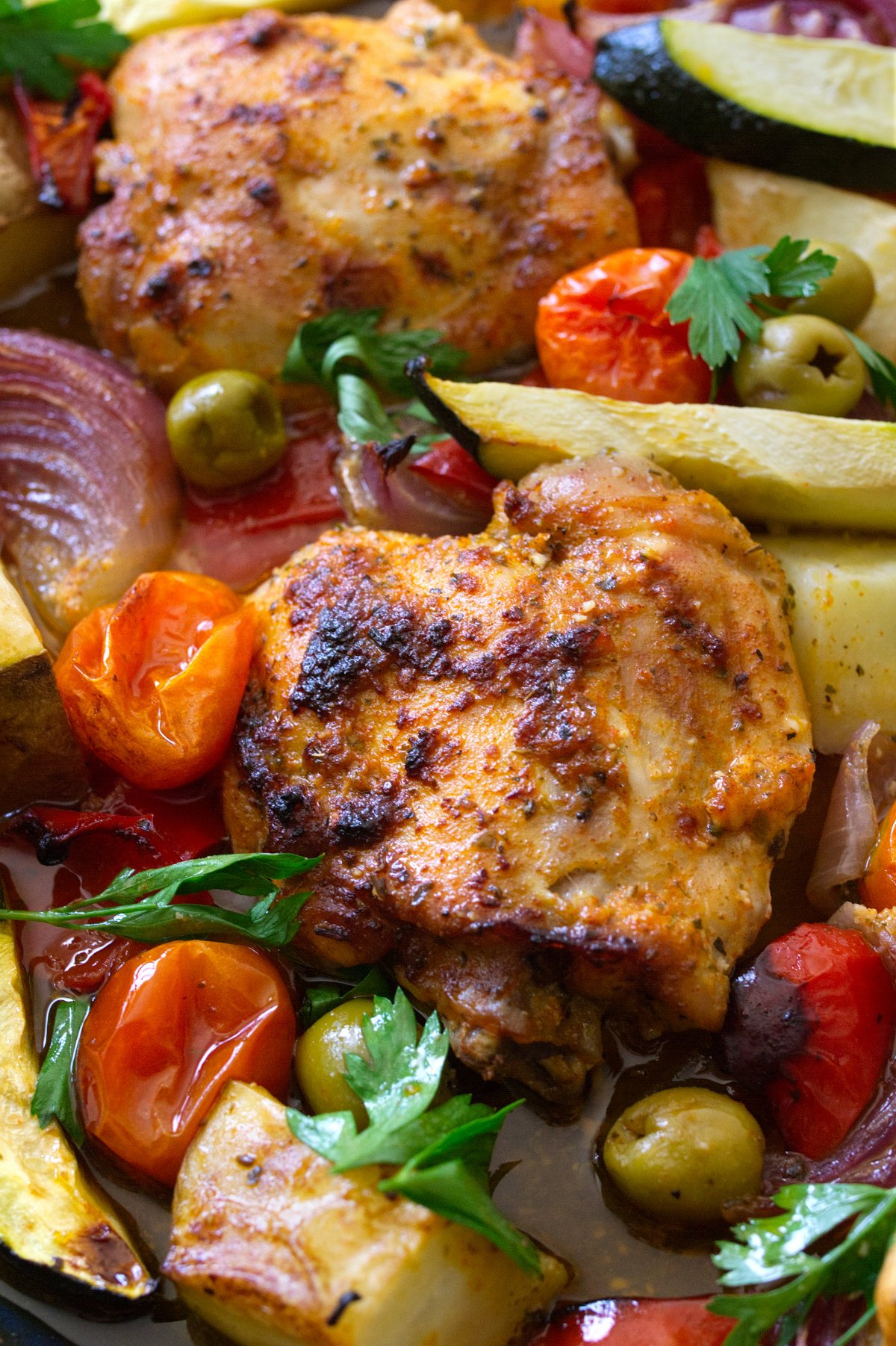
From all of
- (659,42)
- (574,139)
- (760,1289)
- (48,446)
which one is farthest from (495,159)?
(760,1289)

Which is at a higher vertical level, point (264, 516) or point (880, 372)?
point (880, 372)

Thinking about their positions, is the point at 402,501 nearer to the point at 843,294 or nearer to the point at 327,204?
the point at 327,204

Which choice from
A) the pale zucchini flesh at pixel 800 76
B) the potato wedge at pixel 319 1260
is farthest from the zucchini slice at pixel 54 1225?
the pale zucchini flesh at pixel 800 76

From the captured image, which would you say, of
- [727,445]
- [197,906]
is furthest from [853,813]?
[197,906]

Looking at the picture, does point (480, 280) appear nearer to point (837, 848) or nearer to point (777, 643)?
point (777, 643)

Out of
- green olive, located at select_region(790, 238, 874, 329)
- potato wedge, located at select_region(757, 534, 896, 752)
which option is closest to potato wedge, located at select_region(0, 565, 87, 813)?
potato wedge, located at select_region(757, 534, 896, 752)

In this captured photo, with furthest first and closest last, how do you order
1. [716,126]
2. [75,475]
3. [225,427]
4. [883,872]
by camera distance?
1. [716,126]
2. [75,475]
3. [225,427]
4. [883,872]
